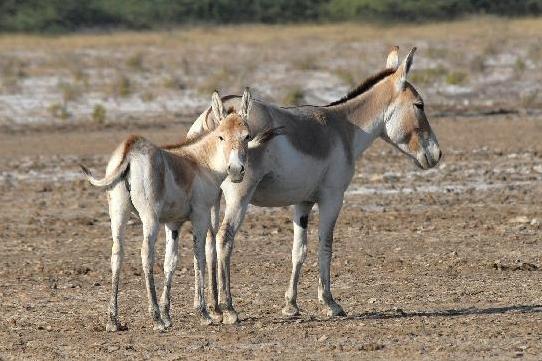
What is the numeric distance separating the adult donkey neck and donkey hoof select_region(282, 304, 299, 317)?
1.40 m

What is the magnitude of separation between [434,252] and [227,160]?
4.92m

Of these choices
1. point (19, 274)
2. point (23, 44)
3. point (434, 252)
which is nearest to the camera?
point (19, 274)

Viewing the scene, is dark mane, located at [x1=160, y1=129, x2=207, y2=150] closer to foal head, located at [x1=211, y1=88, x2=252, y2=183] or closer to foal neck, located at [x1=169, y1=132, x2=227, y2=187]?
foal neck, located at [x1=169, y1=132, x2=227, y2=187]

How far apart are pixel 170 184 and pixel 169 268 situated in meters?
0.71

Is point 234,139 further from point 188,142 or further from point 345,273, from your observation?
point 345,273

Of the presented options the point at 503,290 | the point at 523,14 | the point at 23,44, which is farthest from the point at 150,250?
the point at 523,14

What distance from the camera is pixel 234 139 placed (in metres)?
11.8

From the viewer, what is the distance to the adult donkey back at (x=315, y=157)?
12.2 meters

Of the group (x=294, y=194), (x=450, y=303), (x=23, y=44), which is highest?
(x=23, y=44)

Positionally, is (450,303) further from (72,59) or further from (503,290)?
(72,59)

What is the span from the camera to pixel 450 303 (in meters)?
13.3

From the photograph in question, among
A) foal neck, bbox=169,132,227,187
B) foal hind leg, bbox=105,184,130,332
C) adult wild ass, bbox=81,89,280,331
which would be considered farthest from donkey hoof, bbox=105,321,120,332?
foal neck, bbox=169,132,227,187

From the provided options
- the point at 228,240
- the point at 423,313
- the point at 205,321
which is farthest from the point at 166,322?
the point at 423,313

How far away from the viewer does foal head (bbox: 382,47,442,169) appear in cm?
1337
